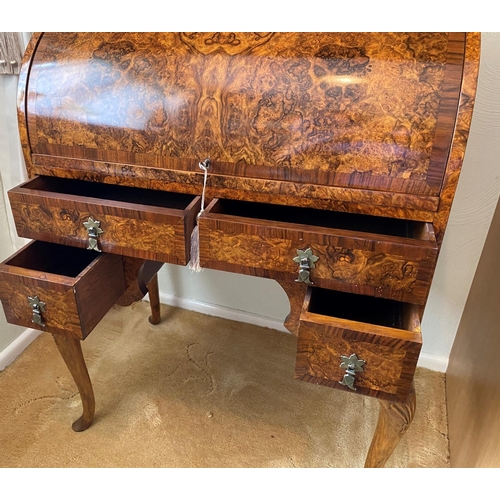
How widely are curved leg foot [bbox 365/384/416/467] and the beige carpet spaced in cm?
27

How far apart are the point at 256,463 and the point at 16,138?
114 centimetres

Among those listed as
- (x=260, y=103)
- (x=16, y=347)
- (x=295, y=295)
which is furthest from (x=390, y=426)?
(x=16, y=347)

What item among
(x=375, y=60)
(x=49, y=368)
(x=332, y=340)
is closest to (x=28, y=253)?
(x=49, y=368)

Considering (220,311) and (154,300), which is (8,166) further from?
(220,311)

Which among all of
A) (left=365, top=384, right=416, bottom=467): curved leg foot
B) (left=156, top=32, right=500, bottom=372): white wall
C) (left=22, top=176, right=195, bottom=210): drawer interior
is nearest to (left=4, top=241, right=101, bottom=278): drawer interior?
(left=22, top=176, right=195, bottom=210): drawer interior

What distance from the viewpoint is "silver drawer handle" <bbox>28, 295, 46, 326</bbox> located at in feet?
2.87

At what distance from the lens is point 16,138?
49.9 inches

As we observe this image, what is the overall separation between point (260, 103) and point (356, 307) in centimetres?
51

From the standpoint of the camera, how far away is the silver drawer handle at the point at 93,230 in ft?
2.85

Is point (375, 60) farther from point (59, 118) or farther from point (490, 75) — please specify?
point (59, 118)

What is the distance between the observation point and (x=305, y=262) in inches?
30.4

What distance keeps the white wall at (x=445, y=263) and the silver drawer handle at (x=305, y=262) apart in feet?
Answer: 1.95

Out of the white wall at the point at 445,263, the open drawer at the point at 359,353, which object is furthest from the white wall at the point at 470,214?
the open drawer at the point at 359,353
